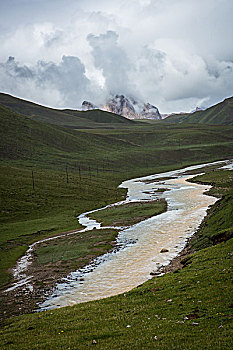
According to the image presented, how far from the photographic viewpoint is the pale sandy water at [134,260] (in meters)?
35.4

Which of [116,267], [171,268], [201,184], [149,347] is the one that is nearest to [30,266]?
[116,267]

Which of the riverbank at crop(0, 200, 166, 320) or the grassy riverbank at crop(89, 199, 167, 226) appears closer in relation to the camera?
the riverbank at crop(0, 200, 166, 320)

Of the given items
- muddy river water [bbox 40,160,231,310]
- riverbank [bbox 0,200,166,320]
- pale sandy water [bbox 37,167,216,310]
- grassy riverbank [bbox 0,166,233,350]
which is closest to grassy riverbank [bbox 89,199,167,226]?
riverbank [bbox 0,200,166,320]

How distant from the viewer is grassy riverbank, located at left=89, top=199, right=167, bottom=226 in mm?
76144

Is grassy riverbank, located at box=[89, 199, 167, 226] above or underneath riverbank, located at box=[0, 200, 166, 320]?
above

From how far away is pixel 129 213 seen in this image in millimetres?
84250

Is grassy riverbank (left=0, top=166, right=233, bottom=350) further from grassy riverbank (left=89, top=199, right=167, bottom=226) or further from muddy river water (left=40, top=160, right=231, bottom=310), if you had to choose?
grassy riverbank (left=89, top=199, right=167, bottom=226)

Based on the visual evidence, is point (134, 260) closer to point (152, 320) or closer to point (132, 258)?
point (132, 258)

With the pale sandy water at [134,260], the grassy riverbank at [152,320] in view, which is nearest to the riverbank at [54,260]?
the pale sandy water at [134,260]

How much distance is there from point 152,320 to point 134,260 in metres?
26.4

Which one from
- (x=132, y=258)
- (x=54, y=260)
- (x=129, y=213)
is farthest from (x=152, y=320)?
(x=129, y=213)

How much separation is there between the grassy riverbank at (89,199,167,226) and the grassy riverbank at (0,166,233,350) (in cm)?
4490

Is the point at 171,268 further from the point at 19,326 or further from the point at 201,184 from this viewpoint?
the point at 201,184

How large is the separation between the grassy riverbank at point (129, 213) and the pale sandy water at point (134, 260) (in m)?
3.29
